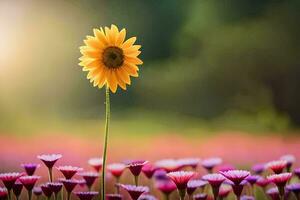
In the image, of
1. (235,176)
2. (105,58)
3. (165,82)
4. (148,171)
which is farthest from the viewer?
(165,82)

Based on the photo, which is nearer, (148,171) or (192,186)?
(192,186)

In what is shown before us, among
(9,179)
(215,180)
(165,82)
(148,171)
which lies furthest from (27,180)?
(165,82)

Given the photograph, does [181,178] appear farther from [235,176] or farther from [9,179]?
[9,179]

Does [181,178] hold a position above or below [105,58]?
below

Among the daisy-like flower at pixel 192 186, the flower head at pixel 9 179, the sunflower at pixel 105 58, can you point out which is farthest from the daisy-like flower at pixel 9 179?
the daisy-like flower at pixel 192 186

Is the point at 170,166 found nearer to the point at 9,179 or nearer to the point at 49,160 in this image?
the point at 49,160

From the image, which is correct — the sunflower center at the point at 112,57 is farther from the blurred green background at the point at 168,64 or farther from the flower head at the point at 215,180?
the blurred green background at the point at 168,64

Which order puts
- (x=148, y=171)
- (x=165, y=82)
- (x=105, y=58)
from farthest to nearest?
(x=165, y=82) → (x=148, y=171) → (x=105, y=58)

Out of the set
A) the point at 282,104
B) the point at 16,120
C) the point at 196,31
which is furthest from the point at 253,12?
the point at 16,120
